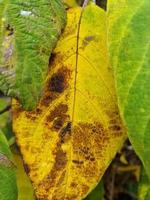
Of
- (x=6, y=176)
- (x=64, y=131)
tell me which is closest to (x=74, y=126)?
(x=64, y=131)

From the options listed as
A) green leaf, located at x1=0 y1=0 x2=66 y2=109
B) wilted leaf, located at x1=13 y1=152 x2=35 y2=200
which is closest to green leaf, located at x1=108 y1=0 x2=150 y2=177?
green leaf, located at x1=0 y1=0 x2=66 y2=109

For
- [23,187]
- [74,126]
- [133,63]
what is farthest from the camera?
[23,187]

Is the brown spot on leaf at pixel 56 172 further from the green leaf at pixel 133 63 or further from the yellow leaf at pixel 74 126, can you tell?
the green leaf at pixel 133 63

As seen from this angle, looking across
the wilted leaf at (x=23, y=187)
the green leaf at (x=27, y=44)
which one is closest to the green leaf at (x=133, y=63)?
the green leaf at (x=27, y=44)

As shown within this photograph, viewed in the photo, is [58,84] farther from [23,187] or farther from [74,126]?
[23,187]

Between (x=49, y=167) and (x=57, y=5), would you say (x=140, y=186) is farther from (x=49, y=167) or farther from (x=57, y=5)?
(x=57, y=5)

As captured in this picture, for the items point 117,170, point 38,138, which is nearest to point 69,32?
point 38,138

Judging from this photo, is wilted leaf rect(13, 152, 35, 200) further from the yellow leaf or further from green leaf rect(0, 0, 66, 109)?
green leaf rect(0, 0, 66, 109)

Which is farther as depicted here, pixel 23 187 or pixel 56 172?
pixel 23 187

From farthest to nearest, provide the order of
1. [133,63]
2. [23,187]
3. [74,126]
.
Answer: [23,187] < [74,126] < [133,63]
